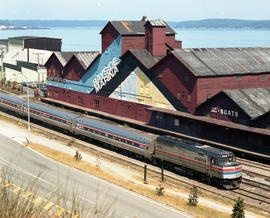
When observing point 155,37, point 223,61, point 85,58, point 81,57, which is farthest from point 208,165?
point 81,57

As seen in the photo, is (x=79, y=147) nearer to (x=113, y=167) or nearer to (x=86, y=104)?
(x=113, y=167)

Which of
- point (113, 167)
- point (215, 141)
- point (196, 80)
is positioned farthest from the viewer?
point (196, 80)

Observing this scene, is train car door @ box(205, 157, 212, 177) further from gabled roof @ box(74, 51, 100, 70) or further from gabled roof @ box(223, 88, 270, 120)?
gabled roof @ box(74, 51, 100, 70)

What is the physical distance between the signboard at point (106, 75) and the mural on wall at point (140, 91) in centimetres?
297

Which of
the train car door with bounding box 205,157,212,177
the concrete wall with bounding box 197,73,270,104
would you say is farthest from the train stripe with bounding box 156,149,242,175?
the concrete wall with bounding box 197,73,270,104

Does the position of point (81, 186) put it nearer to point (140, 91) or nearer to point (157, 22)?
point (140, 91)

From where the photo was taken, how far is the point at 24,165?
142 feet

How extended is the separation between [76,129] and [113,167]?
1580cm

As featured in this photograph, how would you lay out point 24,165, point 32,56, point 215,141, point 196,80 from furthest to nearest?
point 32,56 → point 196,80 → point 215,141 → point 24,165

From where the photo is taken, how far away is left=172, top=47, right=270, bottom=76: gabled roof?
59.5 metres

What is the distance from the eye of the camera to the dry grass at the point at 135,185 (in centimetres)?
3253

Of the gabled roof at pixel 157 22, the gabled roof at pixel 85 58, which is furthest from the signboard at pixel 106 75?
the gabled roof at pixel 157 22

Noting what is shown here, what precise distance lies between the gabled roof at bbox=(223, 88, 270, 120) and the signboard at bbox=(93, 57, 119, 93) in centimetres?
2609

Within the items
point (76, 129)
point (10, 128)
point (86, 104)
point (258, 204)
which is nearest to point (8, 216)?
point (258, 204)
